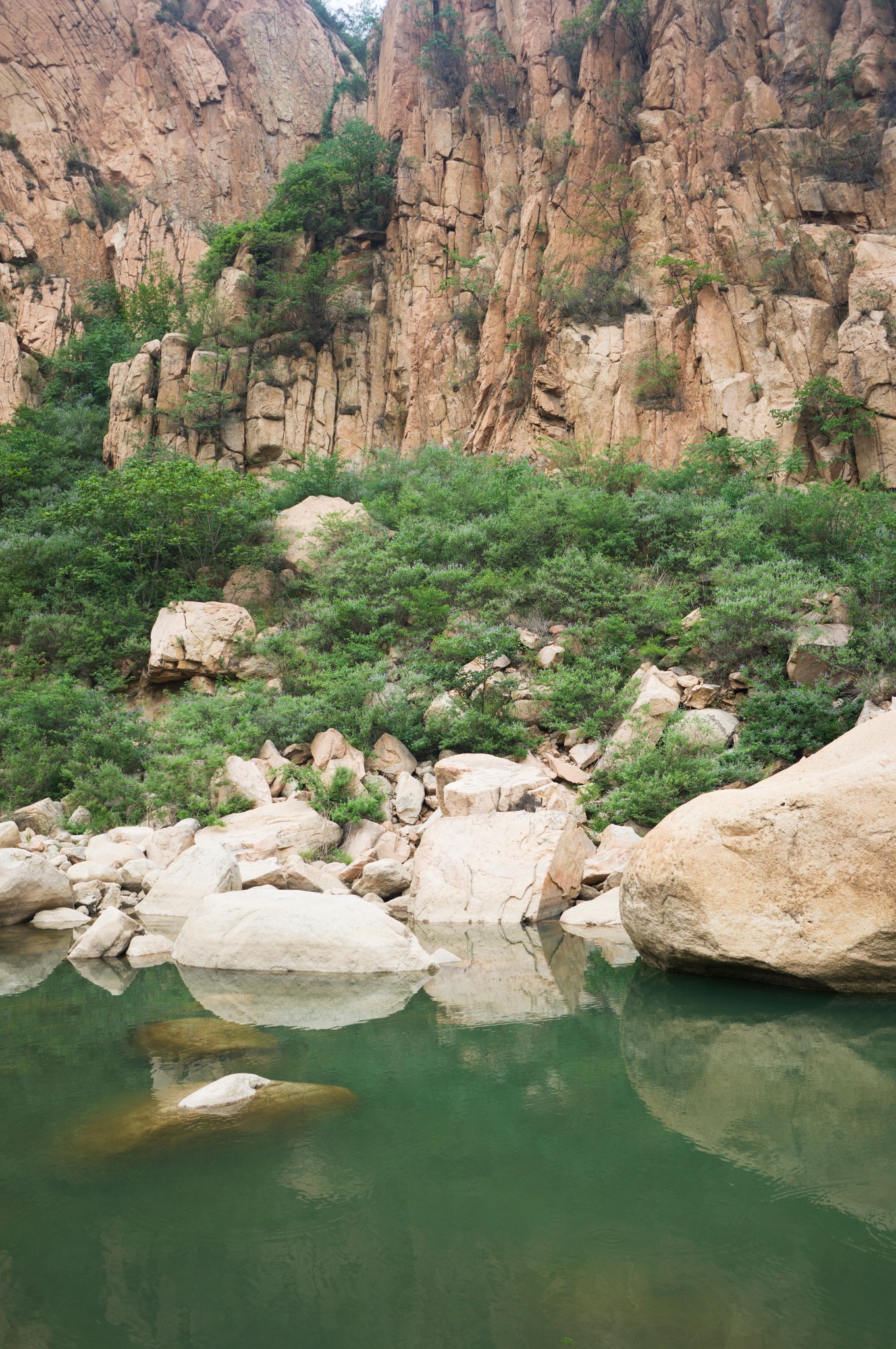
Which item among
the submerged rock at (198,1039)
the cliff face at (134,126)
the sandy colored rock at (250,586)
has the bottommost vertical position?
the submerged rock at (198,1039)

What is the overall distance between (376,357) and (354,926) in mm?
22505

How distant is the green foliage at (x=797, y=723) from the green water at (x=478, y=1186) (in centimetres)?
506

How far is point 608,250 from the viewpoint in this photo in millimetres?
21516

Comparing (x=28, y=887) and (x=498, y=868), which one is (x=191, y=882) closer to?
(x=28, y=887)

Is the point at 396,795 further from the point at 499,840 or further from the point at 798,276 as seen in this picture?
the point at 798,276

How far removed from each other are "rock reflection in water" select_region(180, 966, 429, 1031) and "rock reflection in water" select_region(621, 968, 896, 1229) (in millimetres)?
1667

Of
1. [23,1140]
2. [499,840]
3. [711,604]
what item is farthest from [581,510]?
[23,1140]

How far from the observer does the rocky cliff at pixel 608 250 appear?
19.0m

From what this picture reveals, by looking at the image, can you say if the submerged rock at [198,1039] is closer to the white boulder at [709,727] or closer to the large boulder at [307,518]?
the white boulder at [709,727]

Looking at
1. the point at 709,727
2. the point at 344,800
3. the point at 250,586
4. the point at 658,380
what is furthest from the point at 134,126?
the point at 709,727

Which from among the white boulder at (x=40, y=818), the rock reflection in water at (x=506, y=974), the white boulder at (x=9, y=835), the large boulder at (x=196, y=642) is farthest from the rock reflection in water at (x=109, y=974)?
the large boulder at (x=196, y=642)

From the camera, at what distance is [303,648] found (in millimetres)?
14141

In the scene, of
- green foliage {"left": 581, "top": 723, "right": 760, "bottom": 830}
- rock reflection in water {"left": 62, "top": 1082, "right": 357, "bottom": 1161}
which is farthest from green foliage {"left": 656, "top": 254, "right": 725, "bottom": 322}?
rock reflection in water {"left": 62, "top": 1082, "right": 357, "bottom": 1161}

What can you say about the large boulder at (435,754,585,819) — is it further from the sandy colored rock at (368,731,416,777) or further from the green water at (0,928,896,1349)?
the green water at (0,928,896,1349)
